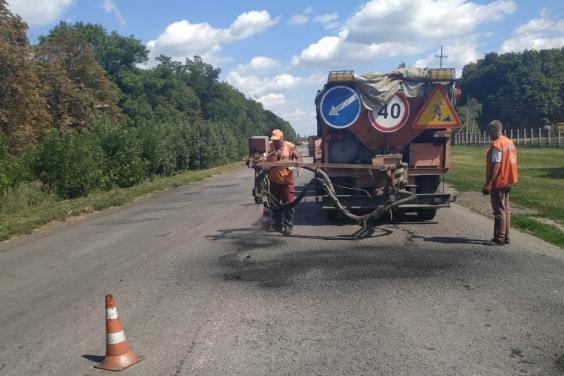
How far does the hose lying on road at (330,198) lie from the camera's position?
990cm

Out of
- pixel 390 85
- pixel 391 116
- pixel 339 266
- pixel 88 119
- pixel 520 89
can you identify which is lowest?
pixel 339 266

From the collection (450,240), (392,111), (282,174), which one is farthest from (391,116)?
(450,240)

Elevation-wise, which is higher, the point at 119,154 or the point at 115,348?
the point at 119,154

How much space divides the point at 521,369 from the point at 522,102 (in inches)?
3758

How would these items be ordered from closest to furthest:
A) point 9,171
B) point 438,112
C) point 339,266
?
1. point 339,266
2. point 438,112
3. point 9,171

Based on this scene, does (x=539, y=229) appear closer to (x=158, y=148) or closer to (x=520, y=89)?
(x=158, y=148)

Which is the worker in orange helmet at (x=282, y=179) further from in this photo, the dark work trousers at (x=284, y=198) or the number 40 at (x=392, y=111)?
the number 40 at (x=392, y=111)

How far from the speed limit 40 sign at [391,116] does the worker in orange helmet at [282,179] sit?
173cm

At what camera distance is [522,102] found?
9119 cm

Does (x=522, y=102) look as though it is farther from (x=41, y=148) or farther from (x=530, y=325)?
(x=530, y=325)

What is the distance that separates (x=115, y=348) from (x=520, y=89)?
9764cm

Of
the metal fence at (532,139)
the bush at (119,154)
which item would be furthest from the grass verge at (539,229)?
the metal fence at (532,139)

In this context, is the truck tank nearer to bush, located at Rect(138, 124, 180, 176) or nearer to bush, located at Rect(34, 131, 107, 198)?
bush, located at Rect(34, 131, 107, 198)

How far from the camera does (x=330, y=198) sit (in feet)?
33.9
